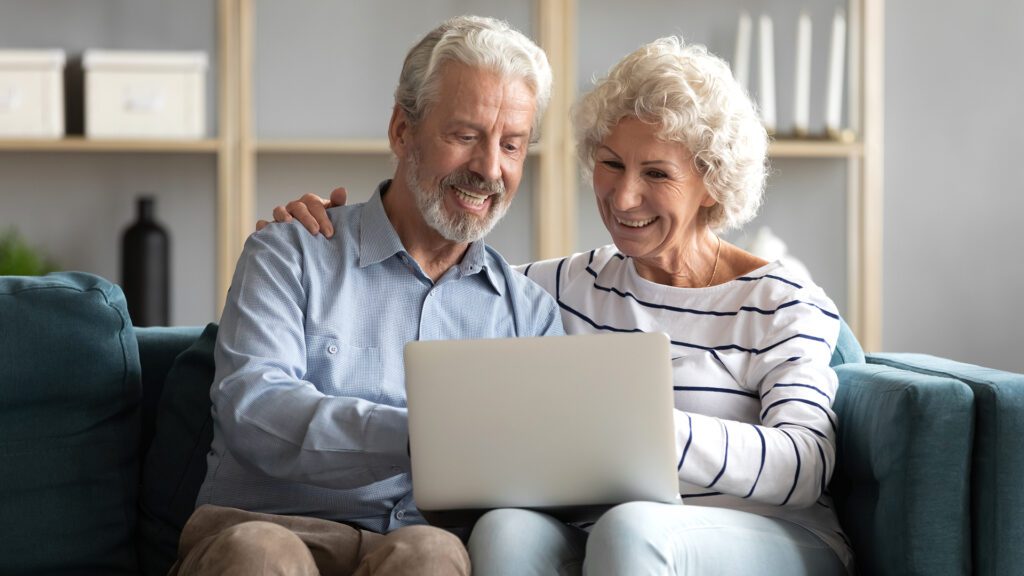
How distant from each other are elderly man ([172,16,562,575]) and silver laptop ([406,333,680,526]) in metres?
0.14

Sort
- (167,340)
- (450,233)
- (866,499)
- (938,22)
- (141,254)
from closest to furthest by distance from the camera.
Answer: (866,499) < (450,233) < (167,340) < (141,254) < (938,22)

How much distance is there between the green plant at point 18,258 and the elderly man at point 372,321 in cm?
194

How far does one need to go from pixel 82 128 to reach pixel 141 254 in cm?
48

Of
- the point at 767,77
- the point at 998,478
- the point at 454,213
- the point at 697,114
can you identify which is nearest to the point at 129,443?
the point at 454,213

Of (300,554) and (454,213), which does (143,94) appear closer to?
(454,213)

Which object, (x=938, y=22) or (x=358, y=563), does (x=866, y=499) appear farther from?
(x=938, y=22)

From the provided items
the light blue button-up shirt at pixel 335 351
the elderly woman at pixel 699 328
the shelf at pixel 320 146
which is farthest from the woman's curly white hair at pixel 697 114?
the shelf at pixel 320 146

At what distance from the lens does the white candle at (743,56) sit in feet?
12.3

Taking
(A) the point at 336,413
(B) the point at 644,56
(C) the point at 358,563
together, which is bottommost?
(C) the point at 358,563

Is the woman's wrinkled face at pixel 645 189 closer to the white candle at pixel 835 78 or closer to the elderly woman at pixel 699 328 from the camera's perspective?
the elderly woman at pixel 699 328

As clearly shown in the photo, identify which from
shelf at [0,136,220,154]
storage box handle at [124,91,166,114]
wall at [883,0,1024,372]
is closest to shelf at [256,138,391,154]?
shelf at [0,136,220,154]

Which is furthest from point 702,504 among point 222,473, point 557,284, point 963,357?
point 963,357

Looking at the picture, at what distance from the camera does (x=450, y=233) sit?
1.91 meters

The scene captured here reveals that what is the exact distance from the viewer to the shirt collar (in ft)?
6.15
